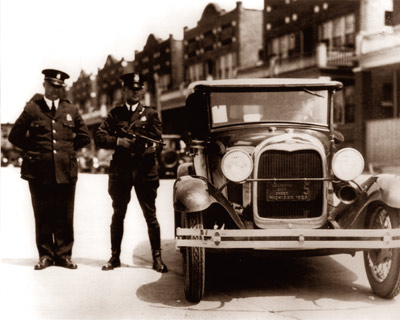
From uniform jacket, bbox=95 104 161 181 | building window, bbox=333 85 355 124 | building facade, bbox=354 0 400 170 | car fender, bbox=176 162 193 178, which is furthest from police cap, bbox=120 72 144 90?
building window, bbox=333 85 355 124

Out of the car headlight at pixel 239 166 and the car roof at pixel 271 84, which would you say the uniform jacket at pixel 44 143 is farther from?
the car headlight at pixel 239 166

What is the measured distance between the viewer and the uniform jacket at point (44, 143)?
631 centimetres

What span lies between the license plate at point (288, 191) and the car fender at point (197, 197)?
39 centimetres

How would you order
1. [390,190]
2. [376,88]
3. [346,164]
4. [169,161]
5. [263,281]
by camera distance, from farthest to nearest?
[376,88] < [169,161] < [263,281] < [346,164] < [390,190]

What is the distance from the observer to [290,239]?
16.4 feet

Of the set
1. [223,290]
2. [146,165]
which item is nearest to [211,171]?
[146,165]

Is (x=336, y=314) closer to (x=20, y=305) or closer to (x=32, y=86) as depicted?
(x=20, y=305)

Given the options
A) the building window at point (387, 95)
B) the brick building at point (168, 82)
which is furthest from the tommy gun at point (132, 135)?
the brick building at point (168, 82)

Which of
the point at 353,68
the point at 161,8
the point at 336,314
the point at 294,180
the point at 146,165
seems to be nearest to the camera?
the point at 336,314

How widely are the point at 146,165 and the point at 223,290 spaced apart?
163 centimetres

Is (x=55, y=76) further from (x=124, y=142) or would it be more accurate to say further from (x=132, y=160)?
(x=132, y=160)

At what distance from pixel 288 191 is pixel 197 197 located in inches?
33.9

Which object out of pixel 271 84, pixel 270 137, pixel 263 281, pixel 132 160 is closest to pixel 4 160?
pixel 132 160

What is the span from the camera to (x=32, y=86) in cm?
647
